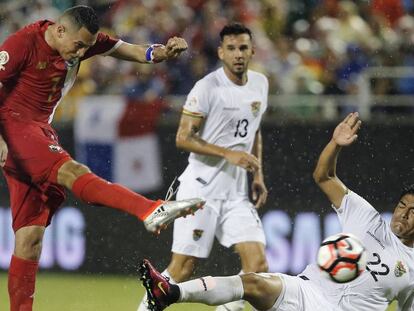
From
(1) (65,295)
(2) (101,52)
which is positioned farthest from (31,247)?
(1) (65,295)

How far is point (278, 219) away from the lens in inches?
435

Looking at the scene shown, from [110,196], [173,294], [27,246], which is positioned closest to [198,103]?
[27,246]

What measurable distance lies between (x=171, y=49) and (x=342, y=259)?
1.92m

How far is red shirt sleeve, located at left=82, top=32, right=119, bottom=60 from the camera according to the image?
298 inches

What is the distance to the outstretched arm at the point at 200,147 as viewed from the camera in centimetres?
805

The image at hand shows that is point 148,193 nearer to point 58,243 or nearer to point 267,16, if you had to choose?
point 58,243

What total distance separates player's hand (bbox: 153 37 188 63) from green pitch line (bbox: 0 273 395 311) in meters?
2.35

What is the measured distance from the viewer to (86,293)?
10.4 meters

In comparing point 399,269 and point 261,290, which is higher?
point 399,269

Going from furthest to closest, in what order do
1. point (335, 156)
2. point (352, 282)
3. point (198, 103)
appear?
point (198, 103), point (335, 156), point (352, 282)

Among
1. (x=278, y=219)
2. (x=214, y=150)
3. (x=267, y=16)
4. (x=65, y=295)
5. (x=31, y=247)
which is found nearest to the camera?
(x=31, y=247)

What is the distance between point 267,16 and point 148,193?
9.89 ft

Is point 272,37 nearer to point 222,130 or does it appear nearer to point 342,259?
point 222,130

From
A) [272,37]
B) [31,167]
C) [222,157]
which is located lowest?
[31,167]
